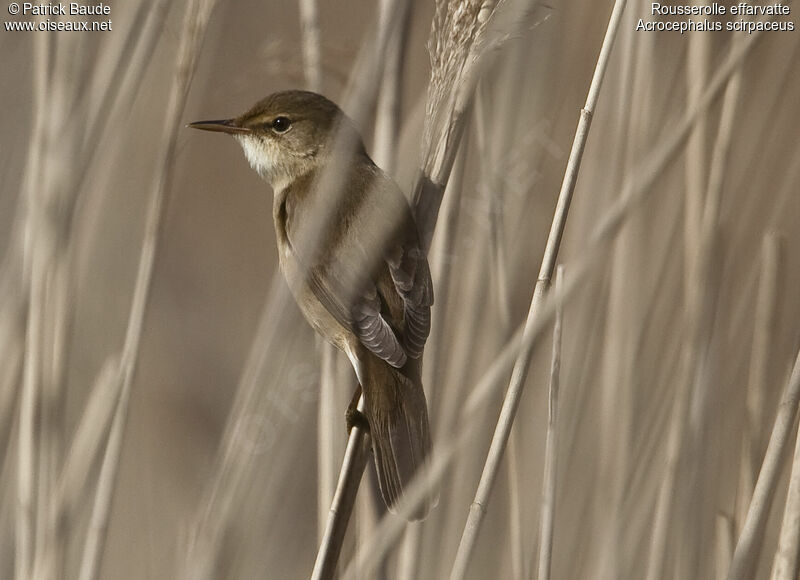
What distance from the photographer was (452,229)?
202 centimetres

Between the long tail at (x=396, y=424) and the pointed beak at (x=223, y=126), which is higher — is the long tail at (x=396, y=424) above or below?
below

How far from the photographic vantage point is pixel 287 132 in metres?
2.52

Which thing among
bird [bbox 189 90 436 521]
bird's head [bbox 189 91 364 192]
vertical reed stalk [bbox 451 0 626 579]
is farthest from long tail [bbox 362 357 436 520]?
bird's head [bbox 189 91 364 192]

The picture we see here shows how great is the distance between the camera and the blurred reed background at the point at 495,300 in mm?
1690

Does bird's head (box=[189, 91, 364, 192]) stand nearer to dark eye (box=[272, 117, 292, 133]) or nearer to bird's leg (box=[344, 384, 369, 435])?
dark eye (box=[272, 117, 292, 133])

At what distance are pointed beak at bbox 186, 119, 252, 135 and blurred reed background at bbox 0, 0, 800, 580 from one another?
64 mm

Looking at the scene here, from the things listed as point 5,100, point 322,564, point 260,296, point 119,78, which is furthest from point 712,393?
point 260,296

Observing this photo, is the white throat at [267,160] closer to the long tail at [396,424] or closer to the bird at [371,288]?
the bird at [371,288]

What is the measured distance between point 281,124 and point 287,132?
0.03 metres

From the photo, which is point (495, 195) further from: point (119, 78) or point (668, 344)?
point (119, 78)

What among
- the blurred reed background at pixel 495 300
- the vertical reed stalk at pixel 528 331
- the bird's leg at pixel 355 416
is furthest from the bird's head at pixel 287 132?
the vertical reed stalk at pixel 528 331

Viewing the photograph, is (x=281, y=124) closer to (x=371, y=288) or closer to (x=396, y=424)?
(x=371, y=288)

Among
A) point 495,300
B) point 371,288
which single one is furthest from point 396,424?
point 495,300

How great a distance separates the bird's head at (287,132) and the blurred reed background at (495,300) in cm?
12
